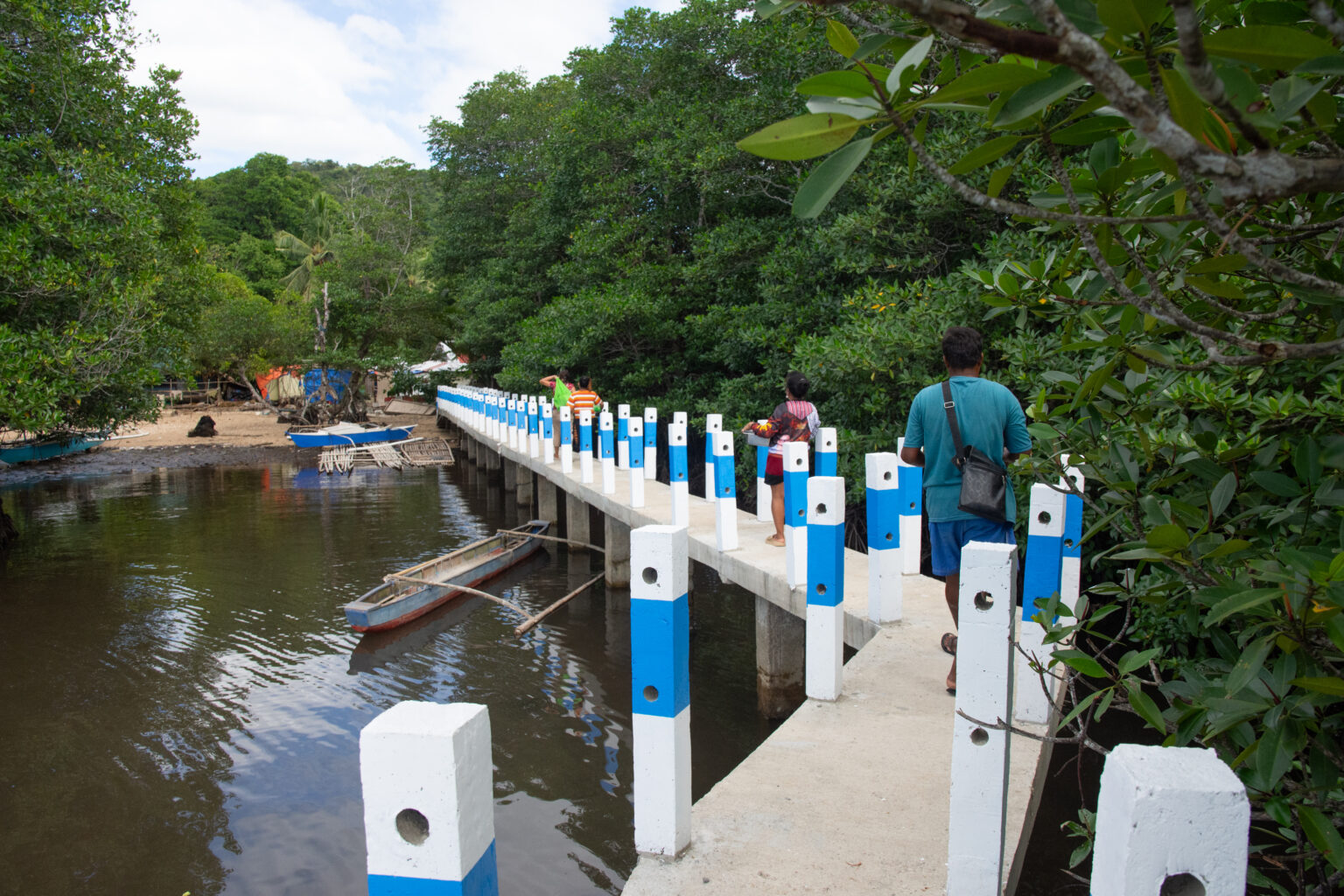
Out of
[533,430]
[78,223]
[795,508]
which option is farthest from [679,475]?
[78,223]

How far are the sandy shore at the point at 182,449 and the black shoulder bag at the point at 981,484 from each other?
2089 centimetres

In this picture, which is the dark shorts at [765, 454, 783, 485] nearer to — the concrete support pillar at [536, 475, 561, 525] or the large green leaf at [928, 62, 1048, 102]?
the large green leaf at [928, 62, 1048, 102]

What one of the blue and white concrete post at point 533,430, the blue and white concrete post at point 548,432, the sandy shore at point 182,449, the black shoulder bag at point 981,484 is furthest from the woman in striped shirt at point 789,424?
the sandy shore at point 182,449

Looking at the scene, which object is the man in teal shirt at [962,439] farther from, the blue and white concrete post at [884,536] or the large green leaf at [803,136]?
the large green leaf at [803,136]

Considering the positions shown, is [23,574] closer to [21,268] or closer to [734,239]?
[21,268]

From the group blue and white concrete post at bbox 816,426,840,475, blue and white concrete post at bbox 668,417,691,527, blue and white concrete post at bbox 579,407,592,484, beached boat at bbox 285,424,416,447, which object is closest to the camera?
blue and white concrete post at bbox 816,426,840,475

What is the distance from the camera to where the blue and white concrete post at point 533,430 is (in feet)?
46.3

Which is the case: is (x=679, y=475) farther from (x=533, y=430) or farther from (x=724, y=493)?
(x=533, y=430)

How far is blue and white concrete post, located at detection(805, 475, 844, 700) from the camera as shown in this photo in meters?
4.05

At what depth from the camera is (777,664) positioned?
652 centimetres

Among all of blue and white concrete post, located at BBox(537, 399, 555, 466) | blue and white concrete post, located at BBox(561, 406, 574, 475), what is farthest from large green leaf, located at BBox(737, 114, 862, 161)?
blue and white concrete post, located at BBox(537, 399, 555, 466)

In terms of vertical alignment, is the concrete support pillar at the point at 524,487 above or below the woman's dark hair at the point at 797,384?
below

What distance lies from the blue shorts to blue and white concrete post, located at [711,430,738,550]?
9.14 feet

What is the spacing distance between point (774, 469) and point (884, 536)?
2.16m
